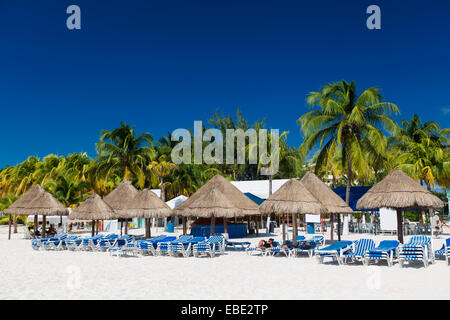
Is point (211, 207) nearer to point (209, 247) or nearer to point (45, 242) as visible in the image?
point (209, 247)

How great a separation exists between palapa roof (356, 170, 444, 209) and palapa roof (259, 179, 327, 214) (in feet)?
6.86

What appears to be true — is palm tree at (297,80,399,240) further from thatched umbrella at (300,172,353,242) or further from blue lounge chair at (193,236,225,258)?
blue lounge chair at (193,236,225,258)

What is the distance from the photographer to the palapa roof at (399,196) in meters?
16.2

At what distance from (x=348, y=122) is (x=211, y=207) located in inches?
367

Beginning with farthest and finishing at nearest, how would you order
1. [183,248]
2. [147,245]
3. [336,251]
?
[147,245] < [183,248] < [336,251]

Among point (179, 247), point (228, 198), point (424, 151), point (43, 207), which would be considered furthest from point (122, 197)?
point (424, 151)

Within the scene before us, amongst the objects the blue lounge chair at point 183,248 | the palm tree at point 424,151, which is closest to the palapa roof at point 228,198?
the blue lounge chair at point 183,248

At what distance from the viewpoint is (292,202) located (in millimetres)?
16312

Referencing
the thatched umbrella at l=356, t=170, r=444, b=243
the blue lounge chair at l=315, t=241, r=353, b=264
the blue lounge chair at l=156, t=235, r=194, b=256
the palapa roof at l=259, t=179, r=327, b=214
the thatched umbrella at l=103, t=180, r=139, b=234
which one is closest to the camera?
the blue lounge chair at l=315, t=241, r=353, b=264

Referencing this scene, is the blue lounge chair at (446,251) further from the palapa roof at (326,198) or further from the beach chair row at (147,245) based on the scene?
the beach chair row at (147,245)

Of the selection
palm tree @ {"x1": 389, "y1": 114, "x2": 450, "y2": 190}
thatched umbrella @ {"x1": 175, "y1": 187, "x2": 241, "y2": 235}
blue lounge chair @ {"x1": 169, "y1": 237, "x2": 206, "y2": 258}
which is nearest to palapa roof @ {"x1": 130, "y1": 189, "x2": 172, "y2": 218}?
thatched umbrella @ {"x1": 175, "y1": 187, "x2": 241, "y2": 235}

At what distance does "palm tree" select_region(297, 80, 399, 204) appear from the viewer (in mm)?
22656

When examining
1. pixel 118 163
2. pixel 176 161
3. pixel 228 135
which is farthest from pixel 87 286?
pixel 228 135

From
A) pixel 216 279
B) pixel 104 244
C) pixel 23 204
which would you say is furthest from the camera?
pixel 23 204
